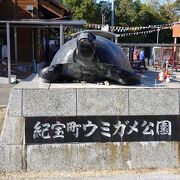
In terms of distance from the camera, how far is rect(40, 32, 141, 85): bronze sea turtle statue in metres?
5.91

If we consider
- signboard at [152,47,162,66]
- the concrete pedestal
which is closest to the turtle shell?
the concrete pedestal

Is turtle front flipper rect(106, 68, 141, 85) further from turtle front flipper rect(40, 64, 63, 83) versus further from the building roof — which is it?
the building roof

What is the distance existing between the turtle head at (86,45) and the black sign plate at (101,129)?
2.89 feet

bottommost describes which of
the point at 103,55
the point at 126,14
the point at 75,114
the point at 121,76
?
the point at 75,114

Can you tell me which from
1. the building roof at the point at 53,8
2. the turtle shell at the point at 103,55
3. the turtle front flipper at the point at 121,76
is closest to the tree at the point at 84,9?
the building roof at the point at 53,8

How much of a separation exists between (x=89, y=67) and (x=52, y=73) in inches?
23.2

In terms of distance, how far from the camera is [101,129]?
5715 mm

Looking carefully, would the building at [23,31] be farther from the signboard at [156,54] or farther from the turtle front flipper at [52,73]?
the turtle front flipper at [52,73]

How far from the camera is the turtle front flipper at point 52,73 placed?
618cm

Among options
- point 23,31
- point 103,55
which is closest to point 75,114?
point 103,55

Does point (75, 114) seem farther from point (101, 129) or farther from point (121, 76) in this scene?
point (121, 76)

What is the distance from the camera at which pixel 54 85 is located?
240 inches

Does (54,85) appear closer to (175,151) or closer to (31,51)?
(175,151)

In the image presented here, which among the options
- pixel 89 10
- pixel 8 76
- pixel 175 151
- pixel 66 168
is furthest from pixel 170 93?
pixel 89 10
